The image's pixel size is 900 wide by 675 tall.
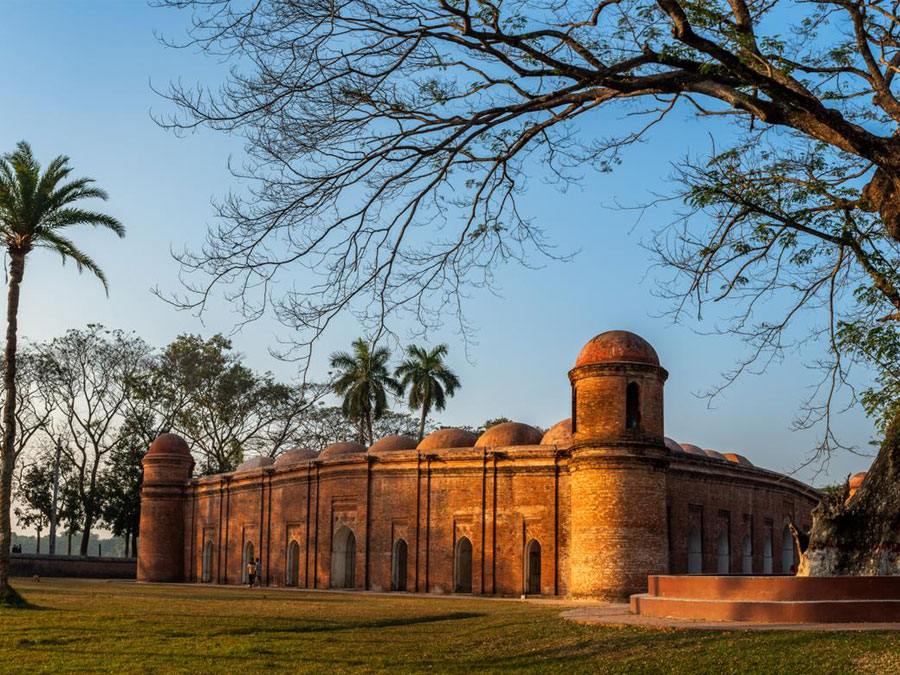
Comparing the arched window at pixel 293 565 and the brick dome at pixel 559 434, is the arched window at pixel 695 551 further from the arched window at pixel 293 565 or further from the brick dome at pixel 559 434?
the arched window at pixel 293 565

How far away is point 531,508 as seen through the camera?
26125mm

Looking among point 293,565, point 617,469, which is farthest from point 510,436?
point 293,565

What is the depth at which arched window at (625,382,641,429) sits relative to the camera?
77.7 ft

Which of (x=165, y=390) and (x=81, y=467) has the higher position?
(x=165, y=390)

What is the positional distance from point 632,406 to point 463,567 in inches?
312

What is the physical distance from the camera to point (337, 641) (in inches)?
502

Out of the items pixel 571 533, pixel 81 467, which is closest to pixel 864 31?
pixel 571 533

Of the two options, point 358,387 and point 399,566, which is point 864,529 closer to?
point 399,566

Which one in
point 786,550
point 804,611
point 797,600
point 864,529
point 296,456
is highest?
point 296,456

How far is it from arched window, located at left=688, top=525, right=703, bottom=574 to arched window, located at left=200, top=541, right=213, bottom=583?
1811 cm

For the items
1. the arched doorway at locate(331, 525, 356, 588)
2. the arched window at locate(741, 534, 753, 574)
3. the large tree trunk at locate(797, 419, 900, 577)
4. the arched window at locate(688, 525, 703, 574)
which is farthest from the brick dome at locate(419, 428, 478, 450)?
the large tree trunk at locate(797, 419, 900, 577)

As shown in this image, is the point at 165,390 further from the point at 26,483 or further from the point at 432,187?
the point at 432,187

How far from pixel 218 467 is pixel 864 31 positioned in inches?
1509

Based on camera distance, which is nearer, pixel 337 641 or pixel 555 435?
pixel 337 641
